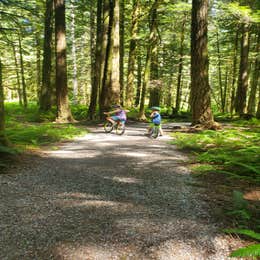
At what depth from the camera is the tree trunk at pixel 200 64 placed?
11.4 m

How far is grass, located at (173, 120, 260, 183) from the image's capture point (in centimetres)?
599

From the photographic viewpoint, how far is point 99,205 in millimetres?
4035

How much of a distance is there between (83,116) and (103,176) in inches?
536

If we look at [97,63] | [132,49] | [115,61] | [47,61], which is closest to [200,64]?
[115,61]

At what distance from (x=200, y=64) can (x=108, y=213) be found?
9528mm

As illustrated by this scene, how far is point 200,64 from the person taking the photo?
38.0 ft

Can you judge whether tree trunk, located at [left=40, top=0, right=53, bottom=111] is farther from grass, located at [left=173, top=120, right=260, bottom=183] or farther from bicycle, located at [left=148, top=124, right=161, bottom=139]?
grass, located at [left=173, top=120, right=260, bottom=183]

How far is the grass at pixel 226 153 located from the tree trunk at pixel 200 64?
1358mm

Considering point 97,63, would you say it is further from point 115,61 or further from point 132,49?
point 132,49

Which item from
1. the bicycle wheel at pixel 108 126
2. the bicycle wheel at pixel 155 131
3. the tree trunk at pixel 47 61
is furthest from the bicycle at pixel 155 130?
the tree trunk at pixel 47 61

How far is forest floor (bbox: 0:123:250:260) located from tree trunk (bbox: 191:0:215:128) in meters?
5.67

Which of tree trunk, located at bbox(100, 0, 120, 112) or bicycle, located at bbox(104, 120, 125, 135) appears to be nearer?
bicycle, located at bbox(104, 120, 125, 135)

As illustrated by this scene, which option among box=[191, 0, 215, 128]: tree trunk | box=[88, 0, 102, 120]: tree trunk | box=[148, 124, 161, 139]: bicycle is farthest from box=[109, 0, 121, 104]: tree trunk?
box=[191, 0, 215, 128]: tree trunk

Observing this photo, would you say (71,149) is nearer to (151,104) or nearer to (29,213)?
(29,213)
